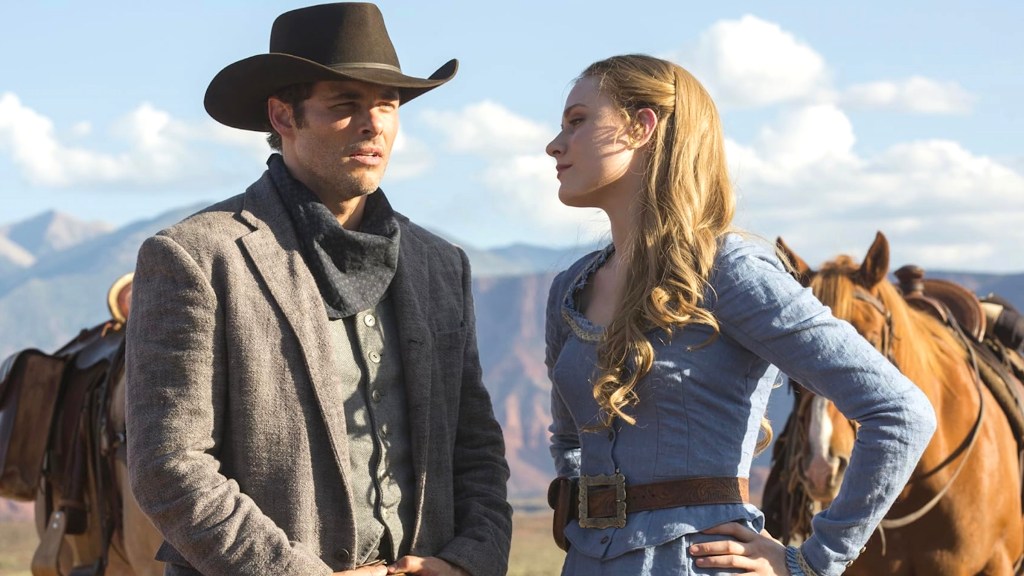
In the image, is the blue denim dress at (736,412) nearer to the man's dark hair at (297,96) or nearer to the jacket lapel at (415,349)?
the jacket lapel at (415,349)

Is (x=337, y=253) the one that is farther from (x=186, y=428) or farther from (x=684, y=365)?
(x=684, y=365)

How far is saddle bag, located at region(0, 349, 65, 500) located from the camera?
661 cm

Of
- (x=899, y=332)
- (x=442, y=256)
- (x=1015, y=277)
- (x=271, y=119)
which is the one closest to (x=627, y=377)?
(x=442, y=256)

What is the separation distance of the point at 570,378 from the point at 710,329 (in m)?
0.33

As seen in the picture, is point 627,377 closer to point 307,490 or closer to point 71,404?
point 307,490

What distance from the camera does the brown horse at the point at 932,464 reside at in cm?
518

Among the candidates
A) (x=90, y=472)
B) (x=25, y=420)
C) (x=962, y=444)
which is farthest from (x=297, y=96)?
(x=25, y=420)

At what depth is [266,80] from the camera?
301 centimetres

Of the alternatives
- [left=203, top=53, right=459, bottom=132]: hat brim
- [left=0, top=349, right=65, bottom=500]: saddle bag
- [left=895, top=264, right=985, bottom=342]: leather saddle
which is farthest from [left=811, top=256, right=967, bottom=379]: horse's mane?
[left=0, top=349, right=65, bottom=500]: saddle bag

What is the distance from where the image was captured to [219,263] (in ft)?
9.25

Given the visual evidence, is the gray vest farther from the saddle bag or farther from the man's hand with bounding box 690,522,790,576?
the saddle bag

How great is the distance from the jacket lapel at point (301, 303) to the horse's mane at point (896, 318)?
2.67 metres

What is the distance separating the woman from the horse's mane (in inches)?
95.5

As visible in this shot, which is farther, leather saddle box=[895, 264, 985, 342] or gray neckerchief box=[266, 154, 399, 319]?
leather saddle box=[895, 264, 985, 342]
